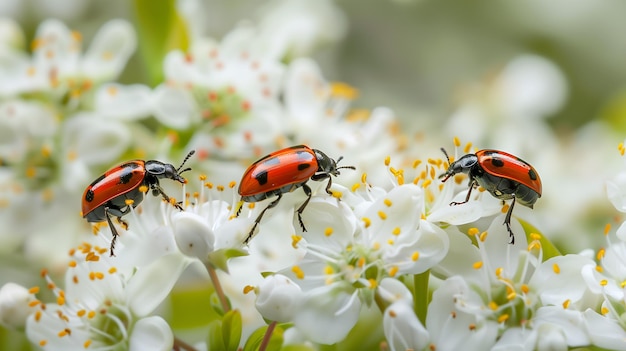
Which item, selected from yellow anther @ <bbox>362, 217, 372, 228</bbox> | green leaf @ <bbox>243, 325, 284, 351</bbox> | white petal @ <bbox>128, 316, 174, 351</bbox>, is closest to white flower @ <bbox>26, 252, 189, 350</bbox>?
white petal @ <bbox>128, 316, 174, 351</bbox>

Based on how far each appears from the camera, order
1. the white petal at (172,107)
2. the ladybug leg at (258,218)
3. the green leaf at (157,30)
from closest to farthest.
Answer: the ladybug leg at (258,218)
the white petal at (172,107)
the green leaf at (157,30)

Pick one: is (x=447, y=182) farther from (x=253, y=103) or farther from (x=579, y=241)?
(x=579, y=241)

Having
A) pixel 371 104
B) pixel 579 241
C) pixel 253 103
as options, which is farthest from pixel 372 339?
pixel 371 104

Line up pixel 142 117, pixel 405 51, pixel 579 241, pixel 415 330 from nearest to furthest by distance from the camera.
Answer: pixel 415 330, pixel 142 117, pixel 579 241, pixel 405 51

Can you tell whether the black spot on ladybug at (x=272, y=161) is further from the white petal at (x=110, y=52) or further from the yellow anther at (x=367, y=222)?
the white petal at (x=110, y=52)

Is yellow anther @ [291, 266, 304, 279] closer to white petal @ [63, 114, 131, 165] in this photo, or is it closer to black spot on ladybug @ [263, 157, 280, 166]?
black spot on ladybug @ [263, 157, 280, 166]

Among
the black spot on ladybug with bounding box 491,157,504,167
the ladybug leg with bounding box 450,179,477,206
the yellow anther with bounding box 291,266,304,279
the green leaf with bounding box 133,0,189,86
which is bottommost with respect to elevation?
the yellow anther with bounding box 291,266,304,279

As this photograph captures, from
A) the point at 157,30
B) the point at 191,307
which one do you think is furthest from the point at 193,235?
the point at 157,30

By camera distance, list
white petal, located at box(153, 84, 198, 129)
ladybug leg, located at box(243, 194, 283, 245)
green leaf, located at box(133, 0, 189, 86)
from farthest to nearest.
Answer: green leaf, located at box(133, 0, 189, 86) < white petal, located at box(153, 84, 198, 129) < ladybug leg, located at box(243, 194, 283, 245)

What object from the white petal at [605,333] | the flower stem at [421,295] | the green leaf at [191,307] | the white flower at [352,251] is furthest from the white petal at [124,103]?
the white petal at [605,333]
